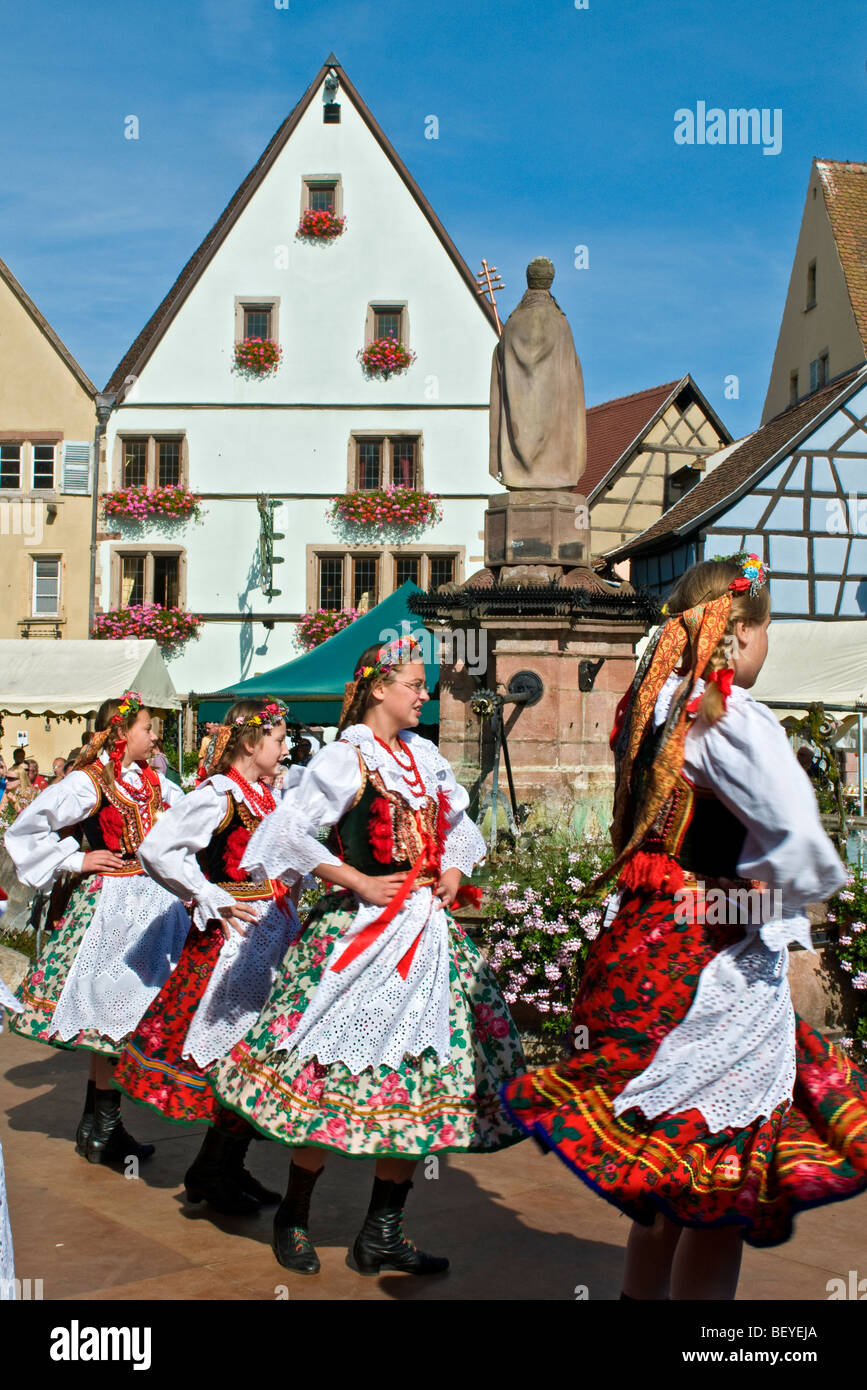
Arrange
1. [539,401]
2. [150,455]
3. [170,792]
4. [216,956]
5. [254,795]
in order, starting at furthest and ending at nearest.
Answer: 1. [150,455]
2. [539,401]
3. [170,792]
4. [254,795]
5. [216,956]

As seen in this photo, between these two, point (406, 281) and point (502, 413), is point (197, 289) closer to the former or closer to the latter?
point (406, 281)

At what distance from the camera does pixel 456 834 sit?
5.02m

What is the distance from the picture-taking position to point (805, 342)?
30.4 meters

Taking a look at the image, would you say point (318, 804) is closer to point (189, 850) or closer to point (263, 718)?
point (189, 850)

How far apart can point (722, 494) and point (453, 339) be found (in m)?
6.09

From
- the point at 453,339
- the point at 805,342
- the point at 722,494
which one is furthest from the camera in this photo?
the point at 805,342

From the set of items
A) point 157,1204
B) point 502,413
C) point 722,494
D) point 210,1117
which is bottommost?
point 157,1204

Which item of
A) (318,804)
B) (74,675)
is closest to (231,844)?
(318,804)

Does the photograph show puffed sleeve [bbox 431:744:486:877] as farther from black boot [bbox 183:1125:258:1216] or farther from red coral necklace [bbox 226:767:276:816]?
black boot [bbox 183:1125:258:1216]

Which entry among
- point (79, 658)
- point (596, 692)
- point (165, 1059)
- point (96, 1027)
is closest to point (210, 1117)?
point (165, 1059)

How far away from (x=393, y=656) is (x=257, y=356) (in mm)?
23064

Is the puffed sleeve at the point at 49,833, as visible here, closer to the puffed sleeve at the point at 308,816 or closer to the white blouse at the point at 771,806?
the puffed sleeve at the point at 308,816

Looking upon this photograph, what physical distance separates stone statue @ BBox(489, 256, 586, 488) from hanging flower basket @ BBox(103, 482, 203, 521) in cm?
1748

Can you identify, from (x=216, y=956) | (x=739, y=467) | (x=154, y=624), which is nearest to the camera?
(x=216, y=956)
